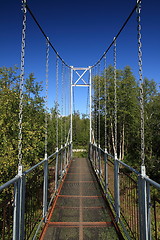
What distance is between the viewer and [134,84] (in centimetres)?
1276

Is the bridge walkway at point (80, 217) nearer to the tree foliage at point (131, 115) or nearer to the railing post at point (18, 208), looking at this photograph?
the railing post at point (18, 208)

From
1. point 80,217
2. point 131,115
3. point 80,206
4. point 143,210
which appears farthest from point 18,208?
point 131,115

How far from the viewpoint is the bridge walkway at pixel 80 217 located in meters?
1.81

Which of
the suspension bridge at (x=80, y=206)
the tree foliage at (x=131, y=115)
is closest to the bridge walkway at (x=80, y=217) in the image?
the suspension bridge at (x=80, y=206)

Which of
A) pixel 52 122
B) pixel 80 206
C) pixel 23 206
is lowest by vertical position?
pixel 80 206

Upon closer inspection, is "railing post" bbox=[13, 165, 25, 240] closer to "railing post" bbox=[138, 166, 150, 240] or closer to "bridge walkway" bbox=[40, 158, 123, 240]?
"bridge walkway" bbox=[40, 158, 123, 240]

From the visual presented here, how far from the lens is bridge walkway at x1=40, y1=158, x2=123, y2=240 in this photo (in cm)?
181

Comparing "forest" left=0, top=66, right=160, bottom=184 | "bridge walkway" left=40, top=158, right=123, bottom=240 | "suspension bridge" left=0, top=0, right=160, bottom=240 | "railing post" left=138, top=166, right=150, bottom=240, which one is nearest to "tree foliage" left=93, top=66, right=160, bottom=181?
"forest" left=0, top=66, right=160, bottom=184

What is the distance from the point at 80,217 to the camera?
2.18 m

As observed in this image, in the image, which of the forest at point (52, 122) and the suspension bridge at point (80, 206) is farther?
the forest at point (52, 122)

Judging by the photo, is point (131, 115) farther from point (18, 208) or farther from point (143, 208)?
point (18, 208)

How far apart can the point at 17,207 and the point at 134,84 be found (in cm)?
1295

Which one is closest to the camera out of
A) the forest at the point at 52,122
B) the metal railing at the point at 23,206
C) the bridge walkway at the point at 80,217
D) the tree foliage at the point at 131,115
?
the metal railing at the point at 23,206

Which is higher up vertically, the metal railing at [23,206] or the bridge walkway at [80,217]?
the metal railing at [23,206]
